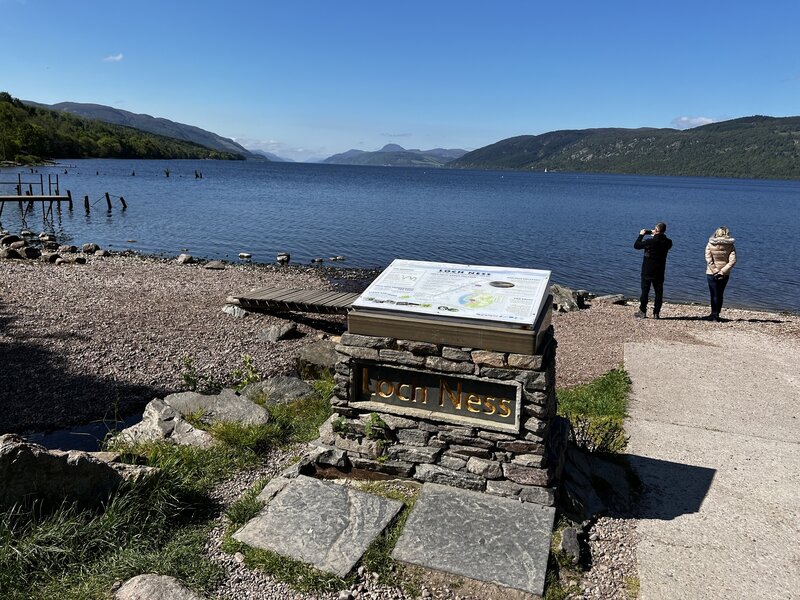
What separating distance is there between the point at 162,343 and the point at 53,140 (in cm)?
12859

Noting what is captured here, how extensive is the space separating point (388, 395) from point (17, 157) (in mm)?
108349

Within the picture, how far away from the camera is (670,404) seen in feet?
28.4

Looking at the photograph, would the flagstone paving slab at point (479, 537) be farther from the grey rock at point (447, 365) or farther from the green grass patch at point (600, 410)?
the green grass patch at point (600, 410)

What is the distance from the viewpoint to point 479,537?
4773 millimetres

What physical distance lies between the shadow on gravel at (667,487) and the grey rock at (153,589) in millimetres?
4090

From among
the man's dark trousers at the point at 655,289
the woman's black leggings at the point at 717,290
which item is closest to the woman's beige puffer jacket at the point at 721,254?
the woman's black leggings at the point at 717,290

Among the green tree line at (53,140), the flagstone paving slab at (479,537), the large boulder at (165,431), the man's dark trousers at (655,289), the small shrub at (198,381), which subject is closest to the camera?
the flagstone paving slab at (479,537)

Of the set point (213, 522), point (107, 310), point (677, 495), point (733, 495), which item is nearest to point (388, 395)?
point (213, 522)

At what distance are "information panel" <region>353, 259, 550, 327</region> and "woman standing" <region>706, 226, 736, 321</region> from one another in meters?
10.7

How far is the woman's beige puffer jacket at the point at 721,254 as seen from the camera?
1443 centimetres

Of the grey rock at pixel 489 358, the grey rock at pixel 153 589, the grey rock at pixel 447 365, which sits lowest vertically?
the grey rock at pixel 153 589

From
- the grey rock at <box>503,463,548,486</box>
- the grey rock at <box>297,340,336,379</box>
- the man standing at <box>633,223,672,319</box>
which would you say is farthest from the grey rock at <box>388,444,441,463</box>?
the man standing at <box>633,223,672,319</box>

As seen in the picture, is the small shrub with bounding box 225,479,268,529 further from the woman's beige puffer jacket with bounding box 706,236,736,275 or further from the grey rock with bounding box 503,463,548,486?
the woman's beige puffer jacket with bounding box 706,236,736,275

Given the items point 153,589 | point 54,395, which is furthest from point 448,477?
point 54,395
